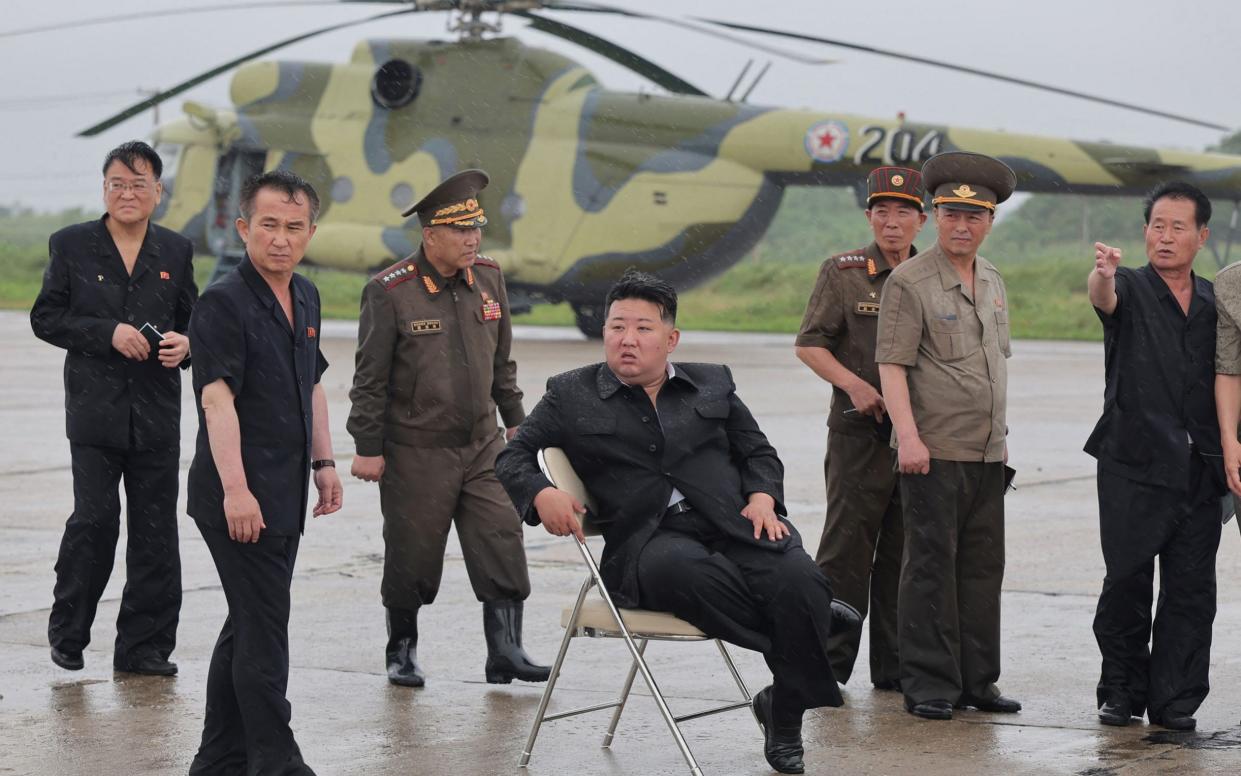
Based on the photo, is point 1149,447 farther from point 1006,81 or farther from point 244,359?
point 1006,81

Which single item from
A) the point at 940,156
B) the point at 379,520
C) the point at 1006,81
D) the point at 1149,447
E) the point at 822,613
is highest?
the point at 1006,81

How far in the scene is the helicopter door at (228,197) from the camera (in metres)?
22.5

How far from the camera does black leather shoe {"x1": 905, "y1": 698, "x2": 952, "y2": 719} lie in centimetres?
537

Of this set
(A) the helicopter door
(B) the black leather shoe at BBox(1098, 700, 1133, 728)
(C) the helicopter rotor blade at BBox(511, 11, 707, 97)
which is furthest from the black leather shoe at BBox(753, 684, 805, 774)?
(A) the helicopter door

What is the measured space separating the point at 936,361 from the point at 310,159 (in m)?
17.1

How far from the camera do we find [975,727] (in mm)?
5254

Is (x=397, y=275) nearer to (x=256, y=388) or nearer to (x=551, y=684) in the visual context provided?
(x=256, y=388)

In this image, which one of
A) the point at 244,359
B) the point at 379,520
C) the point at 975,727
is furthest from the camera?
the point at 379,520

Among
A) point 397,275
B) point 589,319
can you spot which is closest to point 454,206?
point 397,275

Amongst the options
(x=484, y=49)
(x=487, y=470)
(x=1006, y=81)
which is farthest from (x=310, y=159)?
(x=487, y=470)

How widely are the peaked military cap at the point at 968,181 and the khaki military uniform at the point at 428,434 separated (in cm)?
168

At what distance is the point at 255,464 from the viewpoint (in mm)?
4473

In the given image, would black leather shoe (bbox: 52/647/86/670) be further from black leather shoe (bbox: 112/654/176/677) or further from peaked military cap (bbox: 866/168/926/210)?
peaked military cap (bbox: 866/168/926/210)

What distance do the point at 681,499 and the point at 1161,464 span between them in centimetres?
154
